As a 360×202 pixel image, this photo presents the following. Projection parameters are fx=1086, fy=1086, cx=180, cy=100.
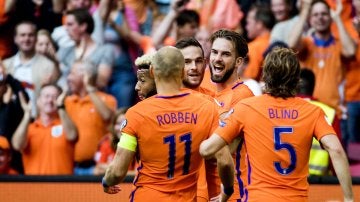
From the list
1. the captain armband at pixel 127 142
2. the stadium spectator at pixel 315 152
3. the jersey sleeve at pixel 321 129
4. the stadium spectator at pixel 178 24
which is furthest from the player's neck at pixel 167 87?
the stadium spectator at pixel 178 24

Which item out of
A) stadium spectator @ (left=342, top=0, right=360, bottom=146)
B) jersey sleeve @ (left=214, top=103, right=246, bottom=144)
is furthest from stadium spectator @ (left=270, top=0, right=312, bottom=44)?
jersey sleeve @ (left=214, top=103, right=246, bottom=144)

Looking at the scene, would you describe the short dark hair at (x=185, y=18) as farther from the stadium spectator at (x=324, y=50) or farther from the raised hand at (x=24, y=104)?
the raised hand at (x=24, y=104)

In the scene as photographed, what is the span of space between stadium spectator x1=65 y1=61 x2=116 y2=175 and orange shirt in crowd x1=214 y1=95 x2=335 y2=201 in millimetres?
4845

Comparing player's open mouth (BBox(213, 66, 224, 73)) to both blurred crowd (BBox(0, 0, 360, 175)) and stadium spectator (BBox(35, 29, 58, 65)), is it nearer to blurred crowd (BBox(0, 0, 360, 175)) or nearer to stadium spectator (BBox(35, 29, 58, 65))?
blurred crowd (BBox(0, 0, 360, 175))

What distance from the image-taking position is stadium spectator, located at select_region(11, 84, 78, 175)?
1171 cm

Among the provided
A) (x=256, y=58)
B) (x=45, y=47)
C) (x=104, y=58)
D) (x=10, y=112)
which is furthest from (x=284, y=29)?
(x=10, y=112)

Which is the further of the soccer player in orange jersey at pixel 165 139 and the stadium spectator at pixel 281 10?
the stadium spectator at pixel 281 10

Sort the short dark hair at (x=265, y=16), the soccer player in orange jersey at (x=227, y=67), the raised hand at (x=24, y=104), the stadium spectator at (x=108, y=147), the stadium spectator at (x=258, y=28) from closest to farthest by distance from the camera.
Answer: the soccer player in orange jersey at (x=227, y=67)
the stadium spectator at (x=108, y=147)
the raised hand at (x=24, y=104)
the stadium spectator at (x=258, y=28)
the short dark hair at (x=265, y=16)

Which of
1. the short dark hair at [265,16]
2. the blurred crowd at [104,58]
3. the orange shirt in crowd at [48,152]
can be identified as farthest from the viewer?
the short dark hair at [265,16]

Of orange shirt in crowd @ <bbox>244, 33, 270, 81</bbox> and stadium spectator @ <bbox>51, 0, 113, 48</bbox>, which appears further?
stadium spectator @ <bbox>51, 0, 113, 48</bbox>

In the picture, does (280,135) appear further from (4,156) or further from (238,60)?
(4,156)

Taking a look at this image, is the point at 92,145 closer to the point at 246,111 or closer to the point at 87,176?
the point at 87,176

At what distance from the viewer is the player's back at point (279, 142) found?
7.29 meters

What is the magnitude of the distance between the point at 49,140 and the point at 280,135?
16.3ft
